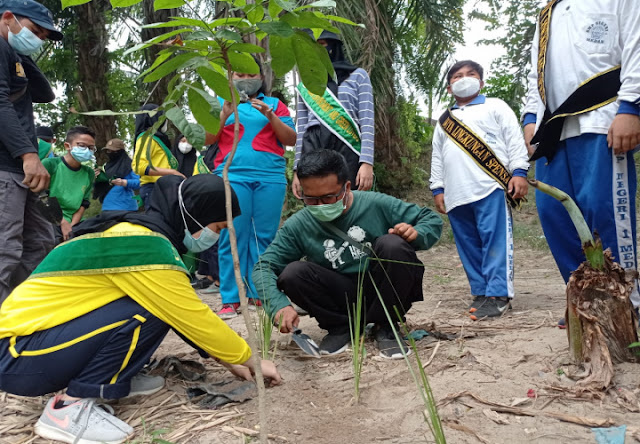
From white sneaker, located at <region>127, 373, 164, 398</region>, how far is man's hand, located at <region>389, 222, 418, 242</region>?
1.21 m

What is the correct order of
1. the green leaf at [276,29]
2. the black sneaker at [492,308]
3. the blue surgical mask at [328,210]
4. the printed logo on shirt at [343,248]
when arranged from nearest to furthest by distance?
1. the green leaf at [276,29]
2. the blue surgical mask at [328,210]
3. the printed logo on shirt at [343,248]
4. the black sneaker at [492,308]

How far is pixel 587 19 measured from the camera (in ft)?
7.57

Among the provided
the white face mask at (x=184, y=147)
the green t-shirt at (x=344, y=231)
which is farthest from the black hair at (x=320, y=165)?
the white face mask at (x=184, y=147)

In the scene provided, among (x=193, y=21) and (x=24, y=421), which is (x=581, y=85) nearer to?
(x=193, y=21)

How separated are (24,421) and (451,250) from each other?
17.9 feet

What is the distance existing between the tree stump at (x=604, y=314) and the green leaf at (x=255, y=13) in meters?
1.38

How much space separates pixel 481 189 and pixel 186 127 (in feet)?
8.17

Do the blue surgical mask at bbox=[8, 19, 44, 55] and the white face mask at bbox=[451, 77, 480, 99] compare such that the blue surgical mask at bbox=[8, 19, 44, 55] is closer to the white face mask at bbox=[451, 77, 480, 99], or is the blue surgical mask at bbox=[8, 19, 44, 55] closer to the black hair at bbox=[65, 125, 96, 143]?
the black hair at bbox=[65, 125, 96, 143]

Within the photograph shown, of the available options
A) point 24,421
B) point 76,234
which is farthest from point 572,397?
point 24,421

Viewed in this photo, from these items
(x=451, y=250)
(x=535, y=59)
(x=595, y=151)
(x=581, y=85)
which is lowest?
(x=451, y=250)

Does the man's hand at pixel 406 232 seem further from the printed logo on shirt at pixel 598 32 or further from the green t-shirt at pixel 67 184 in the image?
the green t-shirt at pixel 67 184

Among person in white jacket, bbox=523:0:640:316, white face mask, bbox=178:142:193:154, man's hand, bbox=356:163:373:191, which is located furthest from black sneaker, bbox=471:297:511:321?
white face mask, bbox=178:142:193:154

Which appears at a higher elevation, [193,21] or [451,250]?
[193,21]

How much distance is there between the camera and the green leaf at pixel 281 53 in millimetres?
1235
